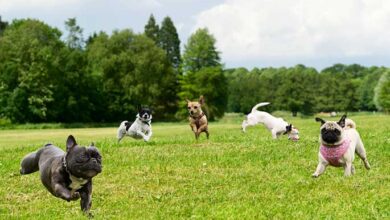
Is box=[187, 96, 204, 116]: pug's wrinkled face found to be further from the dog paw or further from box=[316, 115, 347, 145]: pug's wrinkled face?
the dog paw

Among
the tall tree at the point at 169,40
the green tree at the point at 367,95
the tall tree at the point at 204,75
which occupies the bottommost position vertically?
the green tree at the point at 367,95

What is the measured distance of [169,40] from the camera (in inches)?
4656

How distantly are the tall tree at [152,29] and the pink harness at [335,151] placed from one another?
107673 mm

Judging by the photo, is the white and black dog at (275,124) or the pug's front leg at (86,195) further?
the white and black dog at (275,124)

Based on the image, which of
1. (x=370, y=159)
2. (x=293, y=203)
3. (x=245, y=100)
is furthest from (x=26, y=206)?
(x=245, y=100)

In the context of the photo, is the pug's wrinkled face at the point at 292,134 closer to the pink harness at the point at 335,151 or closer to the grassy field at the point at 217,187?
the grassy field at the point at 217,187

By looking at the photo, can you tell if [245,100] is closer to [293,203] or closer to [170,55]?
[170,55]

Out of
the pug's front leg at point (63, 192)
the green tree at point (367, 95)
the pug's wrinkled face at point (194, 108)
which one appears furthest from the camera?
the green tree at point (367, 95)

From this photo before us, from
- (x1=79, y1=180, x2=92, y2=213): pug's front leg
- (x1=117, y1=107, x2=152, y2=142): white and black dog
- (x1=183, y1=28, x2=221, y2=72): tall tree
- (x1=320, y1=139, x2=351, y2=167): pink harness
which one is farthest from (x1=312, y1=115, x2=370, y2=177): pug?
(x1=183, y1=28, x2=221, y2=72): tall tree

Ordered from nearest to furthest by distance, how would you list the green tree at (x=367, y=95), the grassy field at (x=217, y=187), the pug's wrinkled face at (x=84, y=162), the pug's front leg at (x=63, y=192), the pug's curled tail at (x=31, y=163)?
the pug's wrinkled face at (x=84, y=162) → the pug's front leg at (x=63, y=192) → the grassy field at (x=217, y=187) → the pug's curled tail at (x=31, y=163) → the green tree at (x=367, y=95)

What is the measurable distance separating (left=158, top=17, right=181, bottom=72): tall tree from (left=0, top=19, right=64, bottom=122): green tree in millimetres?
36714

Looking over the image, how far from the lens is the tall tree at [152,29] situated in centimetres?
11794

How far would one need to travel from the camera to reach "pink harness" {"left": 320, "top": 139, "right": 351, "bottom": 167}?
37.7ft

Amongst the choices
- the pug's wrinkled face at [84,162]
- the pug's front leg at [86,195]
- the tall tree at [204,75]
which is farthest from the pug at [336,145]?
the tall tree at [204,75]
